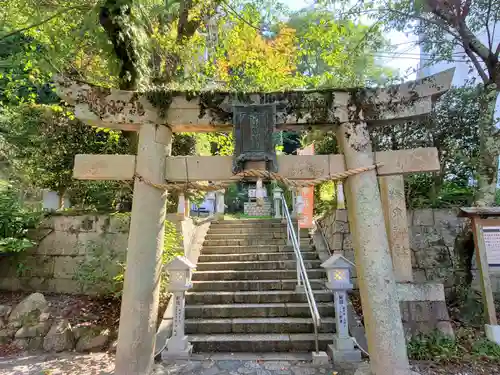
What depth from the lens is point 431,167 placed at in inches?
119

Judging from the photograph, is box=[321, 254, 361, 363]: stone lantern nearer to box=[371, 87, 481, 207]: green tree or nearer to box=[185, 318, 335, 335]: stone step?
box=[185, 318, 335, 335]: stone step

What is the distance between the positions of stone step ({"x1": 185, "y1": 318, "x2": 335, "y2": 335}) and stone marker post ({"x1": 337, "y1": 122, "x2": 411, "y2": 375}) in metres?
1.81

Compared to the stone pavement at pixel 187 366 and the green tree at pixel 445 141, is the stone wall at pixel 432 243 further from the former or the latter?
the stone pavement at pixel 187 366

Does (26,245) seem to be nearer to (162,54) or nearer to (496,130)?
(162,54)

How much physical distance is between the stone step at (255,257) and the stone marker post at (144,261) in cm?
339

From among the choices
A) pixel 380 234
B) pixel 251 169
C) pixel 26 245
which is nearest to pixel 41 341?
pixel 26 245

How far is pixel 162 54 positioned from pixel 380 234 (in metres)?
5.38

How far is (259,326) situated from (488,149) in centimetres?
489

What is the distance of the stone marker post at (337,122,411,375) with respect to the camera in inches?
111

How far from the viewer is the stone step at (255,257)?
6371 mm

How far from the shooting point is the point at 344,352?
4.00 meters

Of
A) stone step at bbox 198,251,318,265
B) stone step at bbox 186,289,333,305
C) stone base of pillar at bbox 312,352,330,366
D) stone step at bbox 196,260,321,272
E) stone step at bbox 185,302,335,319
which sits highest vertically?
stone step at bbox 198,251,318,265

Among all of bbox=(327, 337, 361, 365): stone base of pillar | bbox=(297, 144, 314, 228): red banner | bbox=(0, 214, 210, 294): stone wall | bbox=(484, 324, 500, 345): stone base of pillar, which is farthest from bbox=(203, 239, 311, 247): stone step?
bbox=(484, 324, 500, 345): stone base of pillar

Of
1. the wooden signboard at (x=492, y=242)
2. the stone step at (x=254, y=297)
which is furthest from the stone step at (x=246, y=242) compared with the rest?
the wooden signboard at (x=492, y=242)
